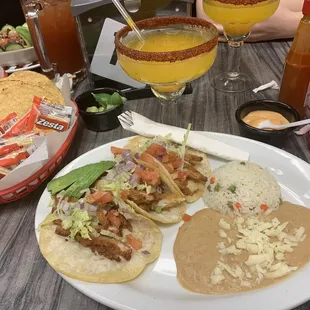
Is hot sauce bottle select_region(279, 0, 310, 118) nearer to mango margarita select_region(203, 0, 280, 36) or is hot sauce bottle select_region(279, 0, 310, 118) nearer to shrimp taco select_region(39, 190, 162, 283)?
mango margarita select_region(203, 0, 280, 36)

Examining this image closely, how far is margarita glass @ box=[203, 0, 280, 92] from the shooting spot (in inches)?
64.2

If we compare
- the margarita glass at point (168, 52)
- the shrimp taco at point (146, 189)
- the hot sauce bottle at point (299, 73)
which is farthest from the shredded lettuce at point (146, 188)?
the hot sauce bottle at point (299, 73)

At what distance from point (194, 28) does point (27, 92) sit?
754mm

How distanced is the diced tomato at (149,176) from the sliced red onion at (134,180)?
11 millimetres

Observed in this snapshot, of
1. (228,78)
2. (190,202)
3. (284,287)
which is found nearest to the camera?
(284,287)

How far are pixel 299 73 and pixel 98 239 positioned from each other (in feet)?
3.46

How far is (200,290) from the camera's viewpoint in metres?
1.03

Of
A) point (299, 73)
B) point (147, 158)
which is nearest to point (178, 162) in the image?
point (147, 158)

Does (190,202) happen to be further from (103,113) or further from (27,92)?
(27,92)

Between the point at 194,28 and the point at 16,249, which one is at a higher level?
the point at 194,28

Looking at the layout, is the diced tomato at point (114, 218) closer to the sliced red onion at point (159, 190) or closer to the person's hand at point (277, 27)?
the sliced red onion at point (159, 190)

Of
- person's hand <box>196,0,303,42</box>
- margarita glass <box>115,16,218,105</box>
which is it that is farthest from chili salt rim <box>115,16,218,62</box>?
person's hand <box>196,0,303,42</box>

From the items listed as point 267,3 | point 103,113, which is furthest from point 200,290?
point 267,3

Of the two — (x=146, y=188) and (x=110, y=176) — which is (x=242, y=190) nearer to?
(x=146, y=188)
